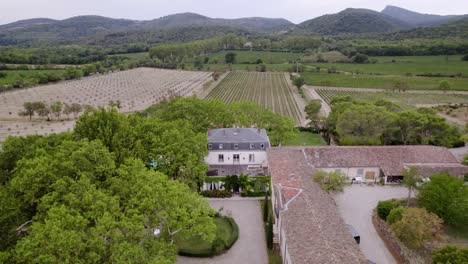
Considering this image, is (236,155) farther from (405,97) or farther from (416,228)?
(405,97)

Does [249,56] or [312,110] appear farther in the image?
[249,56]

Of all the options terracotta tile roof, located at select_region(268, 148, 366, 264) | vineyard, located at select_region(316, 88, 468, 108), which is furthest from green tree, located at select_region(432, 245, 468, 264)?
vineyard, located at select_region(316, 88, 468, 108)

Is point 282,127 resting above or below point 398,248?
above

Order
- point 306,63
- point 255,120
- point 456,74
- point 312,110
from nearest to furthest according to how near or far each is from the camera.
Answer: point 255,120
point 312,110
point 456,74
point 306,63

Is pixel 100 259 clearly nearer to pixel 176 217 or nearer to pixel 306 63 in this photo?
pixel 176 217

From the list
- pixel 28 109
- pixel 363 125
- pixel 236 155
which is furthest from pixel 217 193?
pixel 28 109

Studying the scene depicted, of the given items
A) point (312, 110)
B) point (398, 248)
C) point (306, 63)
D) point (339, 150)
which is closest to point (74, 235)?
point (398, 248)

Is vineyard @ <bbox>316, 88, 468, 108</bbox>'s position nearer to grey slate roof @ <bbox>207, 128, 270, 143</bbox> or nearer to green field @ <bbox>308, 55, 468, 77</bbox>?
green field @ <bbox>308, 55, 468, 77</bbox>
